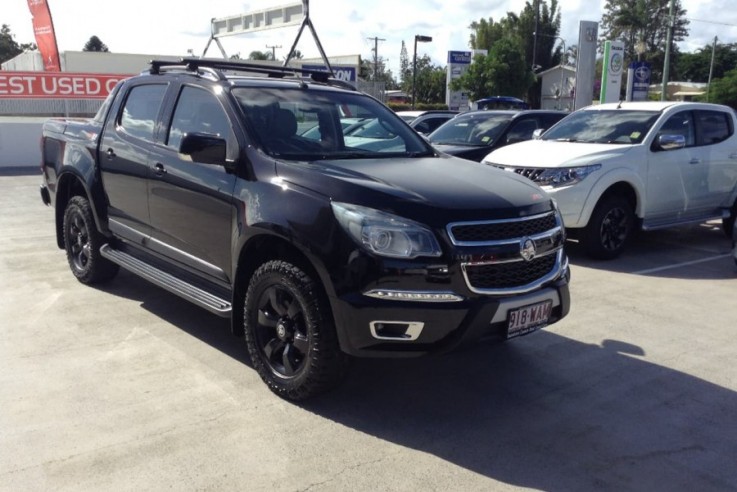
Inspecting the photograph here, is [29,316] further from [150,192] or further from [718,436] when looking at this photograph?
[718,436]

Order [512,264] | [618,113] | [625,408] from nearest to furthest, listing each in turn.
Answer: [512,264] → [625,408] → [618,113]

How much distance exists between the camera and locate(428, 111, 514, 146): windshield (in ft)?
36.7

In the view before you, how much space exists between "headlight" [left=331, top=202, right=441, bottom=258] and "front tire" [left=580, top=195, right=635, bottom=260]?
15.9 ft

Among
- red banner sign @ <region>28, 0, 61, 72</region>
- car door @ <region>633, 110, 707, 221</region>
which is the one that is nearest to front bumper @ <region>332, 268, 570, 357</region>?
car door @ <region>633, 110, 707, 221</region>

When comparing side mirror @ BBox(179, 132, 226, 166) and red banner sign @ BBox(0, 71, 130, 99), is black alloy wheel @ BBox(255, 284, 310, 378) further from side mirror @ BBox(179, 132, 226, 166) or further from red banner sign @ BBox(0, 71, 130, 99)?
red banner sign @ BBox(0, 71, 130, 99)

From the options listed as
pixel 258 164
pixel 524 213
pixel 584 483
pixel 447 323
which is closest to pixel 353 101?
pixel 258 164

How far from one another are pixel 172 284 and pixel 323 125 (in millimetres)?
1568

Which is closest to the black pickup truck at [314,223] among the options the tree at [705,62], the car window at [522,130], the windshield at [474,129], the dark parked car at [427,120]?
the windshield at [474,129]

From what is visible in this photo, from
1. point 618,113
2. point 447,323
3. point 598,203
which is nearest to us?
point 447,323

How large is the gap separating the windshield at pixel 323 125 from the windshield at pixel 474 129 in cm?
586

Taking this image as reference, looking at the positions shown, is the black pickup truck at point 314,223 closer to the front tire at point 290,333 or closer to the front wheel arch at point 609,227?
the front tire at point 290,333

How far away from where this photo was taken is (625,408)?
4.18 metres

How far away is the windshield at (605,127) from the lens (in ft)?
28.0

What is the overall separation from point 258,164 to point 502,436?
214cm
